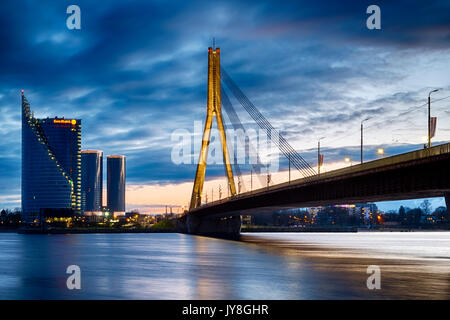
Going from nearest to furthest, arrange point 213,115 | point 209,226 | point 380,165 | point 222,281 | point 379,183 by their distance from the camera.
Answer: point 222,281, point 380,165, point 379,183, point 213,115, point 209,226

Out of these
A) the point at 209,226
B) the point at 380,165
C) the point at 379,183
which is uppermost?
the point at 380,165

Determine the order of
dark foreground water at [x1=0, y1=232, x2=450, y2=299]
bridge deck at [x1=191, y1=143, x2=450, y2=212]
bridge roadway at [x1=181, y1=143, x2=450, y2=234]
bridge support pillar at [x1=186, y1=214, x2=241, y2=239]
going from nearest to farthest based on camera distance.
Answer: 1. dark foreground water at [x1=0, y1=232, x2=450, y2=299]
2. bridge deck at [x1=191, y1=143, x2=450, y2=212]
3. bridge roadway at [x1=181, y1=143, x2=450, y2=234]
4. bridge support pillar at [x1=186, y1=214, x2=241, y2=239]

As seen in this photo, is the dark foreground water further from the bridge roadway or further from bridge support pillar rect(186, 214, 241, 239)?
bridge support pillar rect(186, 214, 241, 239)

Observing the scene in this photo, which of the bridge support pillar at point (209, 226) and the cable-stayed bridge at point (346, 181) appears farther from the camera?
the bridge support pillar at point (209, 226)

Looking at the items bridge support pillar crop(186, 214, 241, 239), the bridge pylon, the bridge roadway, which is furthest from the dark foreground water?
bridge support pillar crop(186, 214, 241, 239)

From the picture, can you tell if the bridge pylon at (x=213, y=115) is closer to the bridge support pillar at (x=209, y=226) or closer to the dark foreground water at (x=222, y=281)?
the bridge support pillar at (x=209, y=226)

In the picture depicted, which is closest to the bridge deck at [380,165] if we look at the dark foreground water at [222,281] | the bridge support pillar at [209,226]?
the dark foreground water at [222,281]

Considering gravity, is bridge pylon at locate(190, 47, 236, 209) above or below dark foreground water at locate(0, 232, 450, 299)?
above

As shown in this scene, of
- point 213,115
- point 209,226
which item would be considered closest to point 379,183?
point 213,115

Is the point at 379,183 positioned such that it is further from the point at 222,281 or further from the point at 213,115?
the point at 213,115

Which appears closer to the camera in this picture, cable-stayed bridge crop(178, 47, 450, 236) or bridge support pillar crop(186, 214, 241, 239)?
cable-stayed bridge crop(178, 47, 450, 236)

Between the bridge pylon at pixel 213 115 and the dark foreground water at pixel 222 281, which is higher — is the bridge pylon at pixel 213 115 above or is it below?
above
